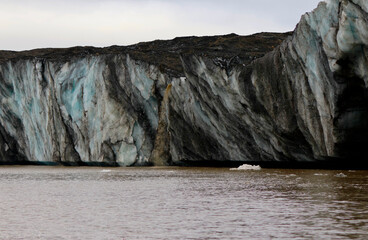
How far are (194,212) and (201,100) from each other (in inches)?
1044

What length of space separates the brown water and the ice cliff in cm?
696

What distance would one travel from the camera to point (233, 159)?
4116 centimetres

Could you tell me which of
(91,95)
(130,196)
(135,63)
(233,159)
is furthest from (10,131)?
(130,196)

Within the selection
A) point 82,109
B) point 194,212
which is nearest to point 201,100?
point 82,109

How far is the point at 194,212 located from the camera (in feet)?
51.7

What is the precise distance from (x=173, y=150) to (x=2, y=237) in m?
34.1

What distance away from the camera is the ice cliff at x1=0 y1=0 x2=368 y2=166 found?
2939cm

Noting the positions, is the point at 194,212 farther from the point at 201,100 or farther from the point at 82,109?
the point at 82,109

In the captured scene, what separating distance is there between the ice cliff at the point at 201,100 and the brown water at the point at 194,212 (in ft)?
22.8

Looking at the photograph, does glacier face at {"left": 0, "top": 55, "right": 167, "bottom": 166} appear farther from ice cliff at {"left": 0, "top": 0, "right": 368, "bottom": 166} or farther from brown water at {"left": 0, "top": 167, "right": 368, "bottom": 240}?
brown water at {"left": 0, "top": 167, "right": 368, "bottom": 240}

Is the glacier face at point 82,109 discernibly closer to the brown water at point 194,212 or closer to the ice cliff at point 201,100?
the ice cliff at point 201,100

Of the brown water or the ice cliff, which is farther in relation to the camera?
the ice cliff

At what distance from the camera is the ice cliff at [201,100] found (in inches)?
1157

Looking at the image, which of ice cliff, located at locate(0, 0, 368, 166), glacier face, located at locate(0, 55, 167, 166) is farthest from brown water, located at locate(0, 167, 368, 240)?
glacier face, located at locate(0, 55, 167, 166)
